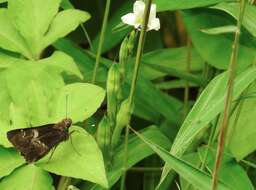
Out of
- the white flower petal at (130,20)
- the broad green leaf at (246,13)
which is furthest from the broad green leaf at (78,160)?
the broad green leaf at (246,13)

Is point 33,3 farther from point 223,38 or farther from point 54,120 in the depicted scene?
point 223,38

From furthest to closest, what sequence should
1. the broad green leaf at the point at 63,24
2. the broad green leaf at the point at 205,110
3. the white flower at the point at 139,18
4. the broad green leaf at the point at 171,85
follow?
the broad green leaf at the point at 171,85 → the broad green leaf at the point at 63,24 → the white flower at the point at 139,18 → the broad green leaf at the point at 205,110

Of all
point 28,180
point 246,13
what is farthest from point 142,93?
point 28,180

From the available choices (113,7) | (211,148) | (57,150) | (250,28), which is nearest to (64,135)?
(57,150)

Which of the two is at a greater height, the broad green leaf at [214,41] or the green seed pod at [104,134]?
the broad green leaf at [214,41]

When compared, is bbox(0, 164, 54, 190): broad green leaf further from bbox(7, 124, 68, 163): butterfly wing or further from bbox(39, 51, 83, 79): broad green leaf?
bbox(39, 51, 83, 79): broad green leaf

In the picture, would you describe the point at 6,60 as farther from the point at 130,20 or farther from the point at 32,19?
the point at 130,20

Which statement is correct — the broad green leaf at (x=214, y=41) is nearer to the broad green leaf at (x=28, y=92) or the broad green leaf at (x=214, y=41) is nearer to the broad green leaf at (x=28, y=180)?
the broad green leaf at (x=28, y=92)
